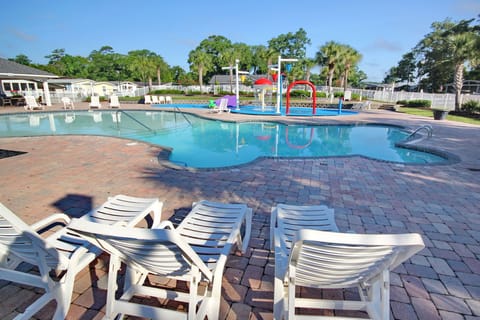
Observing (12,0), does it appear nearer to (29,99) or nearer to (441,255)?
(29,99)

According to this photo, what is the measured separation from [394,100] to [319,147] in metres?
22.3

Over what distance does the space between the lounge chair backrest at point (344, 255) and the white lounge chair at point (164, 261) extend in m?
0.58

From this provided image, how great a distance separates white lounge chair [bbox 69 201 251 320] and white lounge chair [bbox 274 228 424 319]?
475 millimetres

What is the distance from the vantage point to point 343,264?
1.43 meters

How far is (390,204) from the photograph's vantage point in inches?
153

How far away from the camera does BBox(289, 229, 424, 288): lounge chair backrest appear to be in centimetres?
120

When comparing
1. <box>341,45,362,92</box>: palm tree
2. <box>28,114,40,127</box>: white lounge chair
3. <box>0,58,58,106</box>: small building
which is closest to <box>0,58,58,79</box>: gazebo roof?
<box>0,58,58,106</box>: small building

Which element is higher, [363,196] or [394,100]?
[394,100]

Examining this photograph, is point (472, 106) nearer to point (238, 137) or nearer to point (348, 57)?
point (348, 57)

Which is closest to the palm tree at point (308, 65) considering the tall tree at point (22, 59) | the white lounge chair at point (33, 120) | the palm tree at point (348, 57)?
the palm tree at point (348, 57)

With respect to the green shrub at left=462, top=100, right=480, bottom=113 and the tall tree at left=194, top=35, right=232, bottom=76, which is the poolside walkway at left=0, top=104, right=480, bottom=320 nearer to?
the green shrub at left=462, top=100, right=480, bottom=113

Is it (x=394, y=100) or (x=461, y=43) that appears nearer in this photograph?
(x=461, y=43)

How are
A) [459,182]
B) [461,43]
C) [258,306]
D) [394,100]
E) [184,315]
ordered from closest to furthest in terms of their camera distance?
1. [184,315]
2. [258,306]
3. [459,182]
4. [461,43]
5. [394,100]

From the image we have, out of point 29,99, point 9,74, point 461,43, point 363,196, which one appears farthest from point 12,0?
point 461,43
